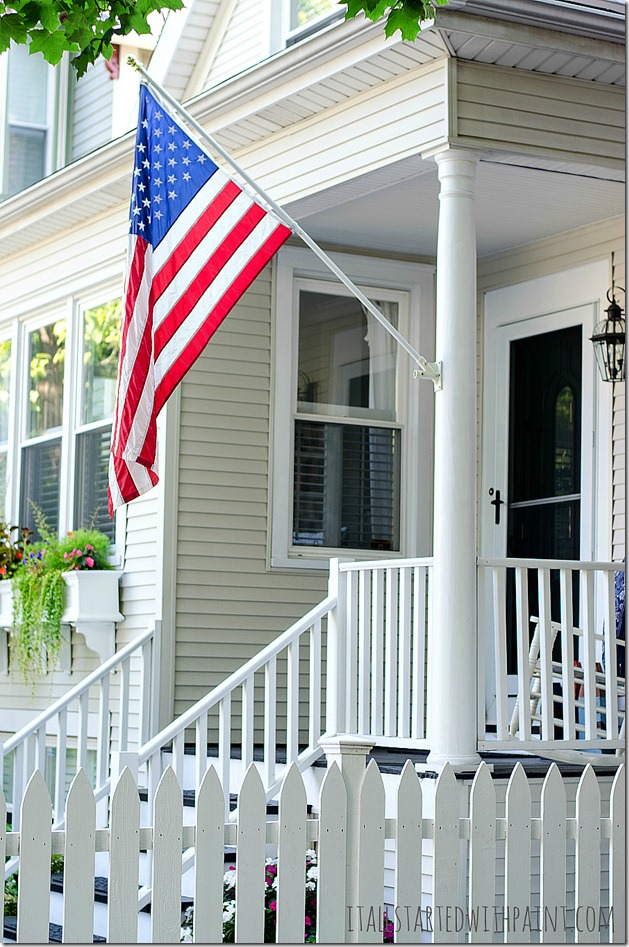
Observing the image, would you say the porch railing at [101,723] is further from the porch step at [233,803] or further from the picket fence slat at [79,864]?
the picket fence slat at [79,864]

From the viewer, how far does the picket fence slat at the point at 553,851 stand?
437 centimetres

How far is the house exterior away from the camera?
7.33m

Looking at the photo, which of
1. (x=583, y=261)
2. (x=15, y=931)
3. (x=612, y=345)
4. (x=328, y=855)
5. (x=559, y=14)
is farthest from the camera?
(x=583, y=261)

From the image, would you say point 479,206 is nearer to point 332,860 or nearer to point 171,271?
point 171,271

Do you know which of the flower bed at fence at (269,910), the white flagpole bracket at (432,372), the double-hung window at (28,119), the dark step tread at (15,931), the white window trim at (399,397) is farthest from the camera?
the double-hung window at (28,119)

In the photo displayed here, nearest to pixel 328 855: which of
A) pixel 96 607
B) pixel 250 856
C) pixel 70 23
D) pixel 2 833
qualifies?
pixel 250 856

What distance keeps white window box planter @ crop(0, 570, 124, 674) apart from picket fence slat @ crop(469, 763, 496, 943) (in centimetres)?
499

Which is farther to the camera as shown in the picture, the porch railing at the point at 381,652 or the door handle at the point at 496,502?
the door handle at the point at 496,502

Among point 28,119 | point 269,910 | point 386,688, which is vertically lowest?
point 269,910

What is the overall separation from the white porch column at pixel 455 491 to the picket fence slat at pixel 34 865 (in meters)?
2.85

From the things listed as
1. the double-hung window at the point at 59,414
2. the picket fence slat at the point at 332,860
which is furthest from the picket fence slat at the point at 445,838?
the double-hung window at the point at 59,414

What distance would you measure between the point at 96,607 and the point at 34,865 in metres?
5.34

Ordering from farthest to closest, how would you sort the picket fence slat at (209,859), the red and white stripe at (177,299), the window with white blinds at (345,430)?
the window with white blinds at (345,430), the red and white stripe at (177,299), the picket fence slat at (209,859)

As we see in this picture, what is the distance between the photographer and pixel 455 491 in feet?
21.0
